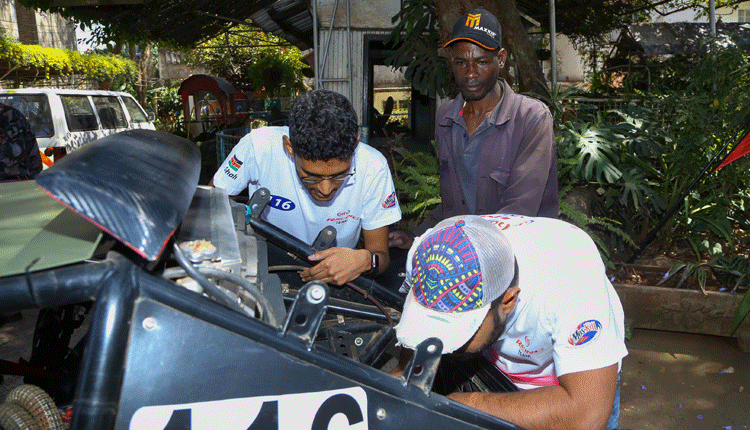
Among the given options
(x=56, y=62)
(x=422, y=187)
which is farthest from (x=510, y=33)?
(x=56, y=62)

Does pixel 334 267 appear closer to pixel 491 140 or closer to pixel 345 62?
pixel 491 140

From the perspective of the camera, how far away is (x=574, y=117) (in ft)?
17.9

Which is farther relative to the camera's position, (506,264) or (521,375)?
(521,375)

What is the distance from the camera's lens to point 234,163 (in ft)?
8.80

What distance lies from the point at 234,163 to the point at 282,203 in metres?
0.30

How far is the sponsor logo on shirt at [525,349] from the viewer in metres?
1.71

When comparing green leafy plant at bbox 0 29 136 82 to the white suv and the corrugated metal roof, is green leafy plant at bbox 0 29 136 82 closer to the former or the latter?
the white suv

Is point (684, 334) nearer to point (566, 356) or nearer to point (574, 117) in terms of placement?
point (574, 117)

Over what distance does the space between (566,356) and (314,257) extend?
102 cm

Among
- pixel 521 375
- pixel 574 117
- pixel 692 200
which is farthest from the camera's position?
pixel 574 117

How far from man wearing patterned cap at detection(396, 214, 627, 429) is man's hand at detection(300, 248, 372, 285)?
2.43 ft

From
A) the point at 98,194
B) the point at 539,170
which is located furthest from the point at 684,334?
the point at 98,194

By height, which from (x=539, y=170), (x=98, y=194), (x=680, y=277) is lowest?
(x=680, y=277)

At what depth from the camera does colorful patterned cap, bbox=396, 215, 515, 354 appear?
4.27 ft
